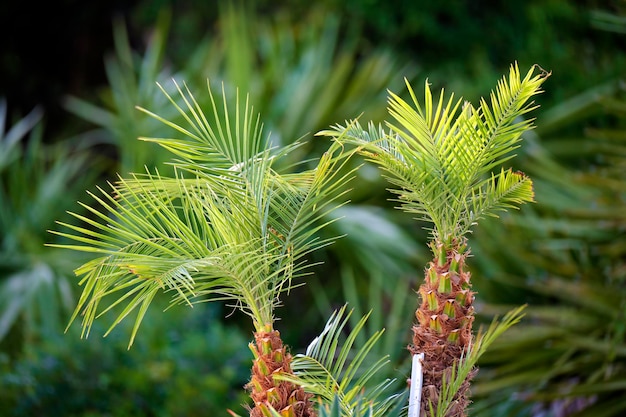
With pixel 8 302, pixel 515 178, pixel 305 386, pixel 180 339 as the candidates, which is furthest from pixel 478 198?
pixel 8 302

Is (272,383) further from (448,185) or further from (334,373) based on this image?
(448,185)

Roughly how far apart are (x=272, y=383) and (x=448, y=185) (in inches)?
19.1

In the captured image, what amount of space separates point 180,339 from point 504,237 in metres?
1.57

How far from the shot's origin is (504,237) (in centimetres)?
364

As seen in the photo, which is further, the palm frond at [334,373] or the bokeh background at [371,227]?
the bokeh background at [371,227]

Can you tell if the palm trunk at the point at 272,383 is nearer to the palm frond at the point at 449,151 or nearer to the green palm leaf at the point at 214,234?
the green palm leaf at the point at 214,234

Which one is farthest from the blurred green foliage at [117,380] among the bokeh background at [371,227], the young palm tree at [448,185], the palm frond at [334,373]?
the young palm tree at [448,185]

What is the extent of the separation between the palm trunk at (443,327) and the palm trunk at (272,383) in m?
0.23

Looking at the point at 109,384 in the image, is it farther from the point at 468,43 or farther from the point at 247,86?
the point at 468,43

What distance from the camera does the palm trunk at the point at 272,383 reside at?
4.61 feet

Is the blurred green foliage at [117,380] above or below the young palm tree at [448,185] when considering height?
below

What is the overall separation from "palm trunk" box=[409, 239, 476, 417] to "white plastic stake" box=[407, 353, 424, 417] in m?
0.01

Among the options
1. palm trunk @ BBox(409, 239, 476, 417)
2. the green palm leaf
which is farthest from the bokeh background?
palm trunk @ BBox(409, 239, 476, 417)

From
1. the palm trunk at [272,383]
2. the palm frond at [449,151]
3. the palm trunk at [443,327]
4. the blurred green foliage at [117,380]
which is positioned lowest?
the blurred green foliage at [117,380]
